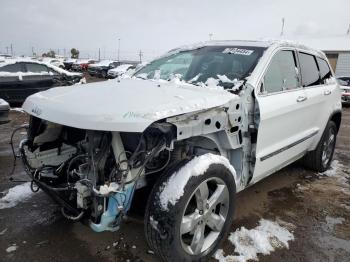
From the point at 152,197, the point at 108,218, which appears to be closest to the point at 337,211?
the point at 152,197

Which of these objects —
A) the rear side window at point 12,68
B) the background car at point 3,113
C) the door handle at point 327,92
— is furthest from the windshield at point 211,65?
the rear side window at point 12,68

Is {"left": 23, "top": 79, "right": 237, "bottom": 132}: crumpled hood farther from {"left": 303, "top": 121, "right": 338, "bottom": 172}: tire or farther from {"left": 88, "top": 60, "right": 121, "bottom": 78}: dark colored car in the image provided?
{"left": 88, "top": 60, "right": 121, "bottom": 78}: dark colored car

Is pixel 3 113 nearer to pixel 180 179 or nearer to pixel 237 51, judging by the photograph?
pixel 237 51

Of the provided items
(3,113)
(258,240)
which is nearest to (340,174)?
(258,240)

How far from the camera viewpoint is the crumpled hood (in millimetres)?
2105

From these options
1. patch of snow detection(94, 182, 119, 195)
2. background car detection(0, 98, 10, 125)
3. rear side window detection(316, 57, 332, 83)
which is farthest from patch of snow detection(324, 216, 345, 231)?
background car detection(0, 98, 10, 125)

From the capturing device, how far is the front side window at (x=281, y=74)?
332 centimetres

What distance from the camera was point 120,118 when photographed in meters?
2.10

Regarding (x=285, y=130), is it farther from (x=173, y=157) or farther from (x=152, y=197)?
(x=152, y=197)

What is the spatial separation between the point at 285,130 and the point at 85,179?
221 centimetres

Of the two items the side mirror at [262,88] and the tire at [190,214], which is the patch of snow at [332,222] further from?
the side mirror at [262,88]

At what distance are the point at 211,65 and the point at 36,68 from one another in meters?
8.66

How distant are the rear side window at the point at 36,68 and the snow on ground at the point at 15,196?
23.9ft

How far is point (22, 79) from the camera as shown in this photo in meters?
9.93
